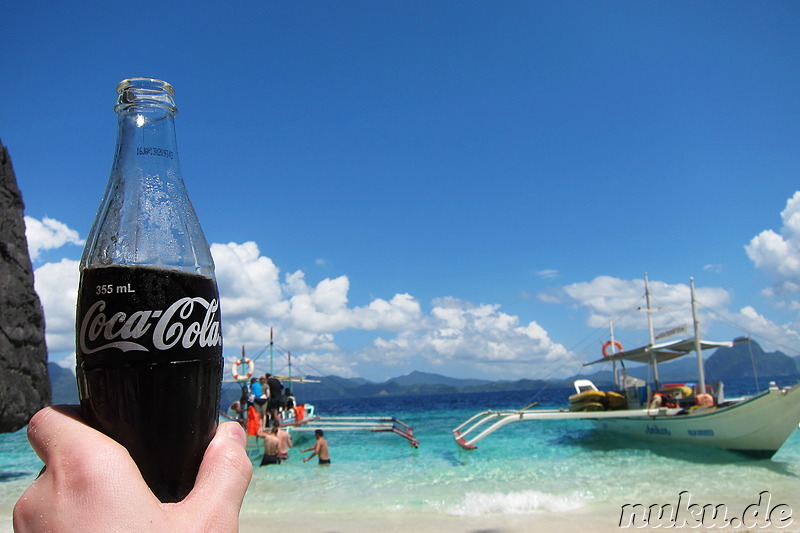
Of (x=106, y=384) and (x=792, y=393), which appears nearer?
(x=106, y=384)

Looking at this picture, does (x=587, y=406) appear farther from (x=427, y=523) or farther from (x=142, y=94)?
(x=142, y=94)

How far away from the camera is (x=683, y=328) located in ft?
48.1

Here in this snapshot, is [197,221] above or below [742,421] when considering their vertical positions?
above

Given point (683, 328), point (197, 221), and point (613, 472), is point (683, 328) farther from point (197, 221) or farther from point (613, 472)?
point (197, 221)

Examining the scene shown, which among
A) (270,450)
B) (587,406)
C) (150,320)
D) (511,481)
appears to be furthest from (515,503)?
(587,406)

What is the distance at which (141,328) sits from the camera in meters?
0.86

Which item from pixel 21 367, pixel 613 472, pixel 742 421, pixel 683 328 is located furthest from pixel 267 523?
pixel 683 328

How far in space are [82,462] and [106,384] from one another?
15 cm

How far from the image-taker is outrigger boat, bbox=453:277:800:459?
452 inches

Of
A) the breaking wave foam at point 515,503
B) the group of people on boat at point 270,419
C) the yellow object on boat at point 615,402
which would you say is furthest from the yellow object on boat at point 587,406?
the breaking wave foam at point 515,503

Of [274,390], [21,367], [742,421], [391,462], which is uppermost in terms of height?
[21,367]

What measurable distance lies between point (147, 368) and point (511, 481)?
10884 millimetres

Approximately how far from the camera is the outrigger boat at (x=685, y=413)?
11.5m

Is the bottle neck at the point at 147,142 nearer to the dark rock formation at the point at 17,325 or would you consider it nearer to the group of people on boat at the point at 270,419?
the dark rock formation at the point at 17,325
